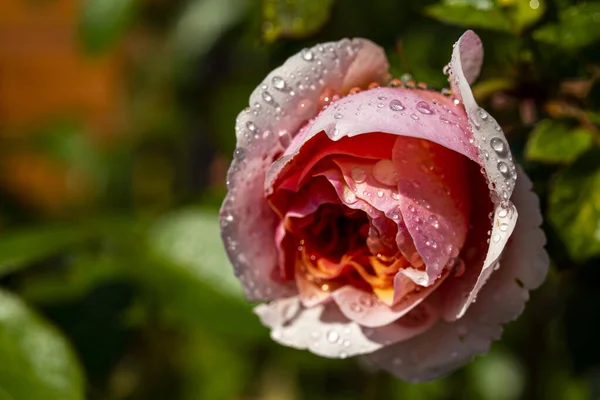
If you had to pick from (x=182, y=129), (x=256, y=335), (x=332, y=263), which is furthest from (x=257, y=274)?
(x=182, y=129)

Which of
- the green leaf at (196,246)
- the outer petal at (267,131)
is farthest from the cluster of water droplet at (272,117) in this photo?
the green leaf at (196,246)

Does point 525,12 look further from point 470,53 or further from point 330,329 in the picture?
point 330,329

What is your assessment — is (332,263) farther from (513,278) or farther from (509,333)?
(509,333)

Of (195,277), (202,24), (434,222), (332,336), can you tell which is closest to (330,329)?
(332,336)

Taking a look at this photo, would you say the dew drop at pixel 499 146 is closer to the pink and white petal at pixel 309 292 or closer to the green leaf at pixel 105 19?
the pink and white petal at pixel 309 292

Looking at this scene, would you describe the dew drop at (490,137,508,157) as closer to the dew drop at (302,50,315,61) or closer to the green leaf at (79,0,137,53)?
the dew drop at (302,50,315,61)
